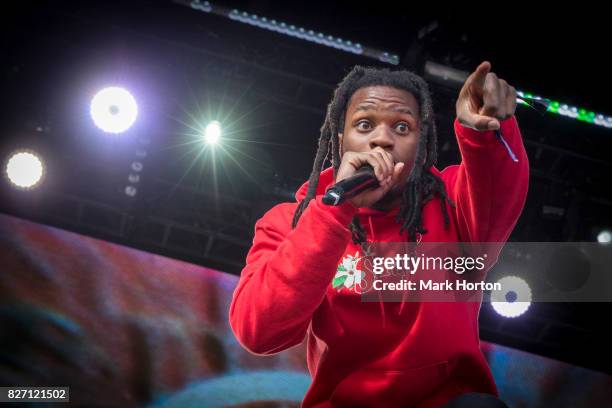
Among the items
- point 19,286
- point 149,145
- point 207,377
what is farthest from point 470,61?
point 19,286

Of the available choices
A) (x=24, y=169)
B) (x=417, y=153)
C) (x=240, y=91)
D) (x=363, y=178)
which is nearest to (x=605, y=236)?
(x=240, y=91)

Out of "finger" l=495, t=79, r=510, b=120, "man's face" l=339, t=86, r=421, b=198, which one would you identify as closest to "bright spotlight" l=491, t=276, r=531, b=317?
"man's face" l=339, t=86, r=421, b=198

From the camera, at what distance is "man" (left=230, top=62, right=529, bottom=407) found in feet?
4.37

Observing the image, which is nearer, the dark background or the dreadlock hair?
the dreadlock hair

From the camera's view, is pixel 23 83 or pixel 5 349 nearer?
pixel 5 349

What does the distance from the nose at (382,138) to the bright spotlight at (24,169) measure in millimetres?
3721

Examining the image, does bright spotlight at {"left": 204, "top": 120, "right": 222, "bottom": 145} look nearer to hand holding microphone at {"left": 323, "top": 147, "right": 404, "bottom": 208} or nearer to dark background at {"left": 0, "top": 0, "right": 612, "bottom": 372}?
dark background at {"left": 0, "top": 0, "right": 612, "bottom": 372}

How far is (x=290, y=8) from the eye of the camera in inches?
178

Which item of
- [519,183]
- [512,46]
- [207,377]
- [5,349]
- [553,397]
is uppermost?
[512,46]

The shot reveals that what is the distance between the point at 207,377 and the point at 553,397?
2654 millimetres

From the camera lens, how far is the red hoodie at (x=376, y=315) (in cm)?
134

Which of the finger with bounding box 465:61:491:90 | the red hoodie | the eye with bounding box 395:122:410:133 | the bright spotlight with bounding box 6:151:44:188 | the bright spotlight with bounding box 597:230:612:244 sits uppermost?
the bright spotlight with bounding box 6:151:44:188

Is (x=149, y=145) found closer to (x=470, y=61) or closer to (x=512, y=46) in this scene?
(x=470, y=61)

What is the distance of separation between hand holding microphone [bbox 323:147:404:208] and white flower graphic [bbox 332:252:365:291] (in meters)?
0.26
